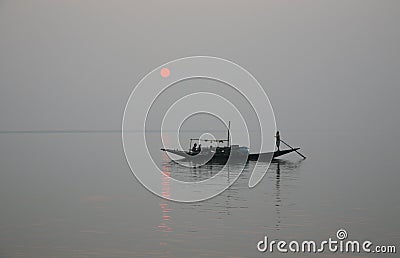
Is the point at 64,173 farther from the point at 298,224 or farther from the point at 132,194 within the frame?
the point at 298,224

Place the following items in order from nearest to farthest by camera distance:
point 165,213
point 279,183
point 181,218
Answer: point 181,218 → point 165,213 → point 279,183

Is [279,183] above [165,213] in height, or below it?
above

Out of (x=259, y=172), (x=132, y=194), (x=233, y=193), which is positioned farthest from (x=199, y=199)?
(x=259, y=172)

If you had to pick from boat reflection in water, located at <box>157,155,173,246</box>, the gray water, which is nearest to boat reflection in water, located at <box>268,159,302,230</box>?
the gray water

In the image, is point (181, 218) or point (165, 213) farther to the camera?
point (165, 213)

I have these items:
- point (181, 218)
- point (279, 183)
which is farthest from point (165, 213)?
point (279, 183)

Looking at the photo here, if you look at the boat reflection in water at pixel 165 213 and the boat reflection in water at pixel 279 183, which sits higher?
the boat reflection in water at pixel 279 183

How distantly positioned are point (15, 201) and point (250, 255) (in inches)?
616

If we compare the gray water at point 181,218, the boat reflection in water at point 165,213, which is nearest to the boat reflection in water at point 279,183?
the gray water at point 181,218

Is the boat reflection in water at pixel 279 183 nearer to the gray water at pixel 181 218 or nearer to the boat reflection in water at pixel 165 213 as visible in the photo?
the gray water at pixel 181 218

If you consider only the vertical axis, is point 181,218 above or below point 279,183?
below

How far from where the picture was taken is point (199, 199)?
85.9ft

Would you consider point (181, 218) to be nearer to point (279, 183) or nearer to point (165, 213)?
point (165, 213)

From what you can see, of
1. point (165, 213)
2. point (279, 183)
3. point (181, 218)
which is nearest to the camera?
point (181, 218)
